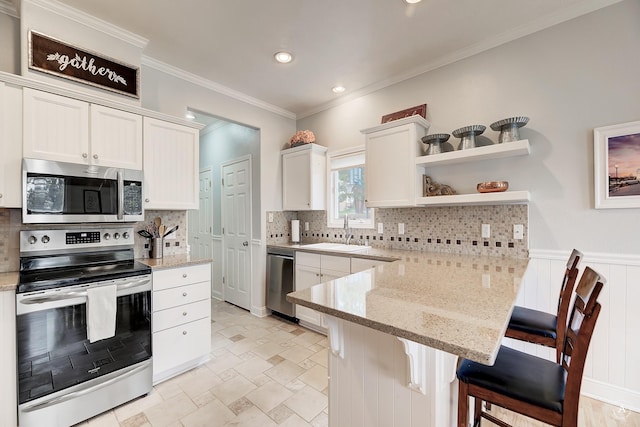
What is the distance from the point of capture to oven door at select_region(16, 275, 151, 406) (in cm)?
159

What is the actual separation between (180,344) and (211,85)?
268cm

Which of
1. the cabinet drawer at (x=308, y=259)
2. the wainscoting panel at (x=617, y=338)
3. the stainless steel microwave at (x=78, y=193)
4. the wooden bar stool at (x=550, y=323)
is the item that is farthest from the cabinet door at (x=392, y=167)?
the stainless steel microwave at (x=78, y=193)

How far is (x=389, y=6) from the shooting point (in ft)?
6.57

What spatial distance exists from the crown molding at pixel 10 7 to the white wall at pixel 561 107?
11.7 ft

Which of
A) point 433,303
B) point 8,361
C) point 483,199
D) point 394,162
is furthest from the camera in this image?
point 394,162

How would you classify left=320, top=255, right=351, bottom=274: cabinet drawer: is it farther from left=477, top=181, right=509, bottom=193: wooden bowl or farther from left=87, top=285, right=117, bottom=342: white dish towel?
left=87, top=285, right=117, bottom=342: white dish towel

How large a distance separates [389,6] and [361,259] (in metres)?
2.08

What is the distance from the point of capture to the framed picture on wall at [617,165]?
6.12ft

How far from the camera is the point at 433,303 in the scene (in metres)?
1.09

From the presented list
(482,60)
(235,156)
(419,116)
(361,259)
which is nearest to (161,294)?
(361,259)

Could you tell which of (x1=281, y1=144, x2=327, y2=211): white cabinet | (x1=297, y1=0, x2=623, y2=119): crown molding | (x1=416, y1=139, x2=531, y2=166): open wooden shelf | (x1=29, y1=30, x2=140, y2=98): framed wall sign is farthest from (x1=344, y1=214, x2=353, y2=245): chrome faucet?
(x1=29, y1=30, x2=140, y2=98): framed wall sign

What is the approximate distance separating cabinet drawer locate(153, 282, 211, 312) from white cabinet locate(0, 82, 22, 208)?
107 centimetres

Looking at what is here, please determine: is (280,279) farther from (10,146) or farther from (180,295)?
(10,146)

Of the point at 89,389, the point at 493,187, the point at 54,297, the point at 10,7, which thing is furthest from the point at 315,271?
the point at 10,7
